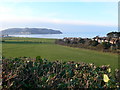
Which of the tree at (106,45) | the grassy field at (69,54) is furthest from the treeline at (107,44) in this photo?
the grassy field at (69,54)

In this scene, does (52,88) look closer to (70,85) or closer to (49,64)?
(70,85)

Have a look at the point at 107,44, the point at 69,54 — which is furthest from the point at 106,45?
the point at 69,54

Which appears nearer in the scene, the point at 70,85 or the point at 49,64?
the point at 70,85

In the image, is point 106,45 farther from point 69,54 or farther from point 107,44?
point 69,54

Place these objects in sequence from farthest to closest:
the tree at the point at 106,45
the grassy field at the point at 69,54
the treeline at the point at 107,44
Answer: the tree at the point at 106,45
the treeline at the point at 107,44
the grassy field at the point at 69,54

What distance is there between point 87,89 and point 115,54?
8.86ft

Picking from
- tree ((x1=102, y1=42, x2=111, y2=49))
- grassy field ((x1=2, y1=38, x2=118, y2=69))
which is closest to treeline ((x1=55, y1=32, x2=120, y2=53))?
tree ((x1=102, y1=42, x2=111, y2=49))

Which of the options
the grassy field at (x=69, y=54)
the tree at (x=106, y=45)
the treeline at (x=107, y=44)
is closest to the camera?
the grassy field at (x=69, y=54)

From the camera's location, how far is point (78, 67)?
2.65m

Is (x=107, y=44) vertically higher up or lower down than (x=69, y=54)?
higher up

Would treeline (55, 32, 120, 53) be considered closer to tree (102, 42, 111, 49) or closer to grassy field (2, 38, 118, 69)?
tree (102, 42, 111, 49)

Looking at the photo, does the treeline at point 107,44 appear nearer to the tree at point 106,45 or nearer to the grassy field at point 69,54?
the tree at point 106,45

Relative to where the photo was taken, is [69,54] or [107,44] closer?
[69,54]

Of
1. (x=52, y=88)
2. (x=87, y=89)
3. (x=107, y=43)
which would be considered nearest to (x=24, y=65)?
(x=52, y=88)
